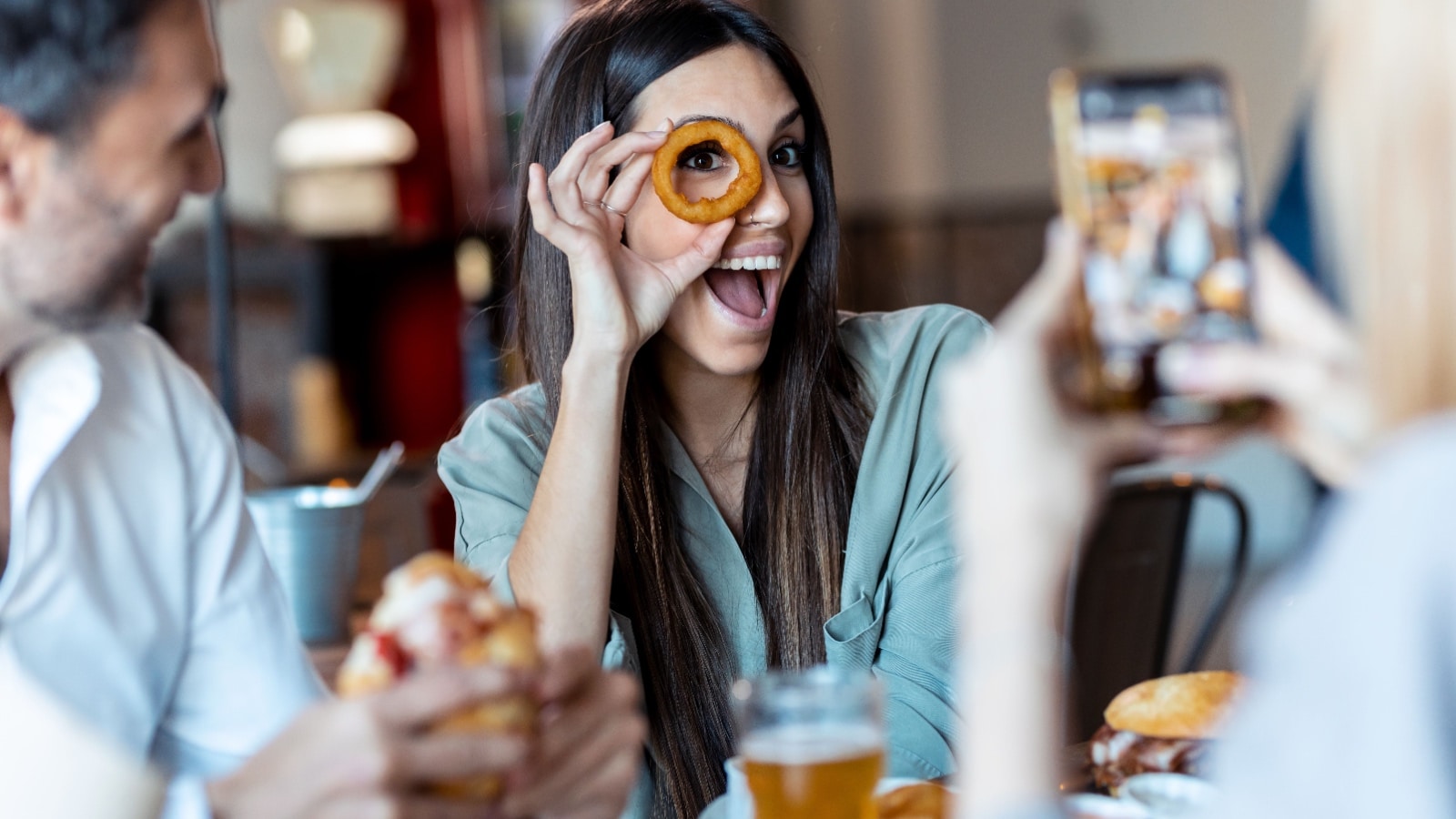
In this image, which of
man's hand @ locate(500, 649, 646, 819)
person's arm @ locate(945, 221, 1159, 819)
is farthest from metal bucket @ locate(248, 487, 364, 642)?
person's arm @ locate(945, 221, 1159, 819)

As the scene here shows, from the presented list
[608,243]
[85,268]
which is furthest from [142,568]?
[608,243]

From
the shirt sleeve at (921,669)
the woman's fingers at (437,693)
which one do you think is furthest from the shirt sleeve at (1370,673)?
the shirt sleeve at (921,669)

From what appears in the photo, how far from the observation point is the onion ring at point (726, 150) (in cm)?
181

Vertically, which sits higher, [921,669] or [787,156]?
[787,156]

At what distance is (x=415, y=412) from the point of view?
4918mm

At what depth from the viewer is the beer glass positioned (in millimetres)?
955

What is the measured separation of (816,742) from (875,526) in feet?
2.73

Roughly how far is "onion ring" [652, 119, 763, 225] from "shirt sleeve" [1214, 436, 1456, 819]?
4.06 feet

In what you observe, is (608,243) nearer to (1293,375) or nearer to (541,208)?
(541,208)

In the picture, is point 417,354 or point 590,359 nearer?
point 590,359

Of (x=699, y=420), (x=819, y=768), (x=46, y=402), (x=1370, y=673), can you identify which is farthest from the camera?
(x=699, y=420)

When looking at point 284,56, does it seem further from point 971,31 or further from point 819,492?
point 971,31

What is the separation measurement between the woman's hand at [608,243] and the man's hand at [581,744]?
767 millimetres

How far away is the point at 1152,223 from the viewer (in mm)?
795
